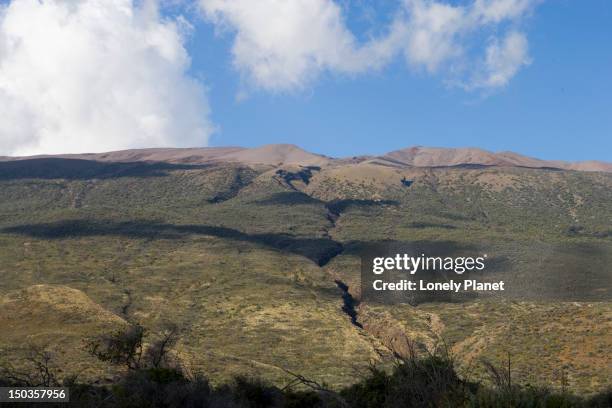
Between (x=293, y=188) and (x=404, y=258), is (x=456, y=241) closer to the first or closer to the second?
(x=404, y=258)

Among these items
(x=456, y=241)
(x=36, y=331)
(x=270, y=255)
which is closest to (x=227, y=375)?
(x=36, y=331)

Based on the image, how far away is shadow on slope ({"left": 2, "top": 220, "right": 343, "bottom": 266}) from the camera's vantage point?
97562mm

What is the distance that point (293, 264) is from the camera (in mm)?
86812

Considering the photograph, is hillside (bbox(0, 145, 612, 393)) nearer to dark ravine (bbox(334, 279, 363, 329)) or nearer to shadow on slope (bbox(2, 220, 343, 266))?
dark ravine (bbox(334, 279, 363, 329))

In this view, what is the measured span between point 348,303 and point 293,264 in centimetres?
1882

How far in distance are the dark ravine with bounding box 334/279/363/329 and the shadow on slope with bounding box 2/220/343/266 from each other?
1367cm

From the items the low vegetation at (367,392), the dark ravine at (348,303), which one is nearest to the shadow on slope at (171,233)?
the dark ravine at (348,303)

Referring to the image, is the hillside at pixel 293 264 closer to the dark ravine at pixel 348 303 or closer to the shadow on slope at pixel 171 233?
the dark ravine at pixel 348 303

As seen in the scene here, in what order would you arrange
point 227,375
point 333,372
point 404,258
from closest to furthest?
point 227,375 → point 333,372 → point 404,258

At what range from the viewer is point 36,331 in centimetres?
4522

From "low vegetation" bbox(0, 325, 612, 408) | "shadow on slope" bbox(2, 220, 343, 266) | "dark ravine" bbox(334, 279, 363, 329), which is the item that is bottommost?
"low vegetation" bbox(0, 325, 612, 408)

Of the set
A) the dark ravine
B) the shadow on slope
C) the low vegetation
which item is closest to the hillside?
the dark ravine

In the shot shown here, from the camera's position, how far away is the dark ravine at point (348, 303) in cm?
6238

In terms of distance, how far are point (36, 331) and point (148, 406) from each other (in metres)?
35.8
